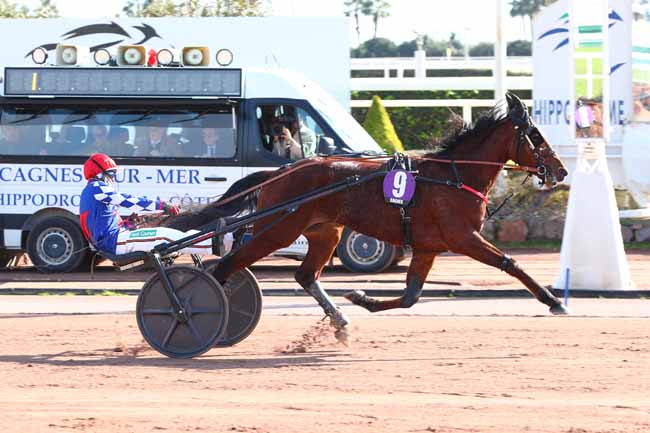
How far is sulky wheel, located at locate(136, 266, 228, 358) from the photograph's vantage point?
9242mm

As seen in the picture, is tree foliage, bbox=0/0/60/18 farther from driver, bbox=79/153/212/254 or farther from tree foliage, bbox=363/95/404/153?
driver, bbox=79/153/212/254

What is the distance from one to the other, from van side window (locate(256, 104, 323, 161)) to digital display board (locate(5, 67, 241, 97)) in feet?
1.61

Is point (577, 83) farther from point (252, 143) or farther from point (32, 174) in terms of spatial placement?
point (32, 174)

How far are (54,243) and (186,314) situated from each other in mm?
6818

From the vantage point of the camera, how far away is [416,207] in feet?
31.6

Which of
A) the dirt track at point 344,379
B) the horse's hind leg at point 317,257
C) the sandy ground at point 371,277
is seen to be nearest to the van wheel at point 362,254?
the sandy ground at point 371,277

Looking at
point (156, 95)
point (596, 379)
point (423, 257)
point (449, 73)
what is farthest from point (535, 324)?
point (449, 73)

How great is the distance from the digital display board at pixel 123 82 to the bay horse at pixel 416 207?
527 centimetres

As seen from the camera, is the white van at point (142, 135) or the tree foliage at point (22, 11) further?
the tree foliage at point (22, 11)

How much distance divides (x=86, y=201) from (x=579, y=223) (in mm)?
5831

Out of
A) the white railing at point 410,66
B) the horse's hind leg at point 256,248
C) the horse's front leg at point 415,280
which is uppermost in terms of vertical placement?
the white railing at point 410,66

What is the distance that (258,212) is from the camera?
9547mm

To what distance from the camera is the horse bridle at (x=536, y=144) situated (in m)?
9.89

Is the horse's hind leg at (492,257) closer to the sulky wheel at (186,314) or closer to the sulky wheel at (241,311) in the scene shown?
the sulky wheel at (241,311)
